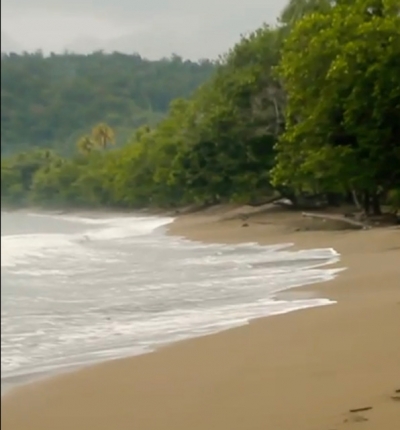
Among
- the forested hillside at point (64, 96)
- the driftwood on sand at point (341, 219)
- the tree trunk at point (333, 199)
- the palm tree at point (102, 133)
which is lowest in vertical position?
the driftwood on sand at point (341, 219)

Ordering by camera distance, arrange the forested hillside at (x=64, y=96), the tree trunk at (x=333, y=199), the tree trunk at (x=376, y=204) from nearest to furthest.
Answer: the forested hillside at (x=64, y=96) → the tree trunk at (x=376, y=204) → the tree trunk at (x=333, y=199)

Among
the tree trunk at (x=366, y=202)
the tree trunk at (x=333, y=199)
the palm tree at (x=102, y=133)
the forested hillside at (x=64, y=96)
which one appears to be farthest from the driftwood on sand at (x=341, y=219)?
the forested hillside at (x=64, y=96)

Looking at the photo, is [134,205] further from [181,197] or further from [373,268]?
[373,268]

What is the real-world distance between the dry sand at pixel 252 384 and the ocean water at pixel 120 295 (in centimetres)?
29

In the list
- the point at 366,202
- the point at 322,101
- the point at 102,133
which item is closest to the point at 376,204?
the point at 366,202

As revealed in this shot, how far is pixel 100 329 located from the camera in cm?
649

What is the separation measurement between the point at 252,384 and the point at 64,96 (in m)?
2.11

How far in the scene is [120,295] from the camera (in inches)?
326

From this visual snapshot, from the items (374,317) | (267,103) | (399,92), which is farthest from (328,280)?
(267,103)

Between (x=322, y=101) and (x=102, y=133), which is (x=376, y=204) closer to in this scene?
(x=322, y=101)

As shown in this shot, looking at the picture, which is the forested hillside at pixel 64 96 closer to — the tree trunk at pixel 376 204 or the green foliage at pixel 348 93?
the green foliage at pixel 348 93

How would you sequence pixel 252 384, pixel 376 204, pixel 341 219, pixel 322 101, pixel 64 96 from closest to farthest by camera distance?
pixel 64 96 < pixel 252 384 < pixel 322 101 < pixel 341 219 < pixel 376 204

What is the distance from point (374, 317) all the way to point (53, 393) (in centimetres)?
260

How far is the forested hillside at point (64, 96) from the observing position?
2508 mm
